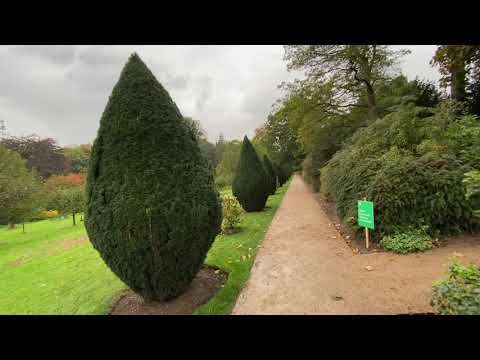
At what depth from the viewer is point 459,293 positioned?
1.91 meters

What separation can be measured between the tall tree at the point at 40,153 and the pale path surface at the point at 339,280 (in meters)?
54.2

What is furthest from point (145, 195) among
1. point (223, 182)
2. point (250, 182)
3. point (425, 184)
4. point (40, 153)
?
point (40, 153)

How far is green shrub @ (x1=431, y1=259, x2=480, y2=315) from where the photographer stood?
179 centimetres

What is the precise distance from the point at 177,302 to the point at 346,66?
1556 centimetres

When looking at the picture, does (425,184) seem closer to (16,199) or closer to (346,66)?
(346,66)

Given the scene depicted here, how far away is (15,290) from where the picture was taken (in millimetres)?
4906

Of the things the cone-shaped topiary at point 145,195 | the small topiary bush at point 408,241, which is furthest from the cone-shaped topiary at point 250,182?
the cone-shaped topiary at point 145,195

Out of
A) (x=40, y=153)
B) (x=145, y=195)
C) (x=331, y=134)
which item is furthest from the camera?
(x=40, y=153)

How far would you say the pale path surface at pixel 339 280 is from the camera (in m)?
2.74

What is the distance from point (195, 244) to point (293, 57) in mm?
14432

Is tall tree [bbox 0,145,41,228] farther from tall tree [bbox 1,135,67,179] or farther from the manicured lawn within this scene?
tall tree [bbox 1,135,67,179]

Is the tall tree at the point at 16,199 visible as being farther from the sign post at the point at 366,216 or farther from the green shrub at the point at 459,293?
the green shrub at the point at 459,293

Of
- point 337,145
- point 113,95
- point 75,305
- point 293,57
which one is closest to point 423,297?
point 113,95
